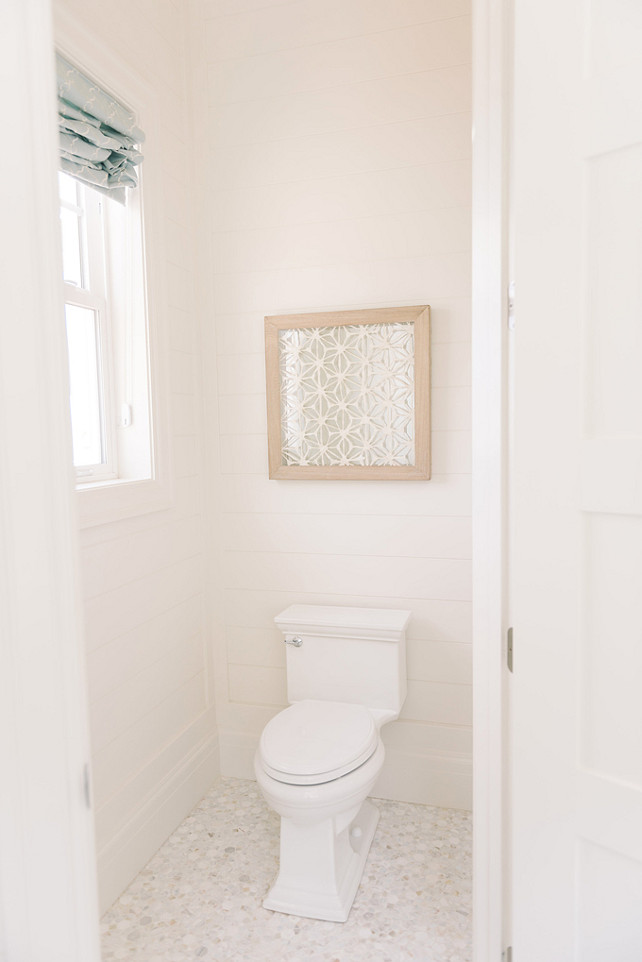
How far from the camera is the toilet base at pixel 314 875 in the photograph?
6.44 feet

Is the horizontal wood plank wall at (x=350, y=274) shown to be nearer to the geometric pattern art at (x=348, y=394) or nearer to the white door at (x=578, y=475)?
the geometric pattern art at (x=348, y=394)

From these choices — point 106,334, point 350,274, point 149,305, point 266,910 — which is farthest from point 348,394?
point 266,910

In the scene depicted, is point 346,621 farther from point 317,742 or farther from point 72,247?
point 72,247

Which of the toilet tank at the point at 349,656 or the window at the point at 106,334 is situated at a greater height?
the window at the point at 106,334

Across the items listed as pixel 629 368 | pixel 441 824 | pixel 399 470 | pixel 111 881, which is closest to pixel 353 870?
pixel 441 824

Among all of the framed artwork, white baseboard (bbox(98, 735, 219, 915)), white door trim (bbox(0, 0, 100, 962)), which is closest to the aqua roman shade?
the framed artwork

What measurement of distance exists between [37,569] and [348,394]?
1.68 m

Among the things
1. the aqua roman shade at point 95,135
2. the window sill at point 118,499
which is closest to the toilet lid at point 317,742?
the window sill at point 118,499

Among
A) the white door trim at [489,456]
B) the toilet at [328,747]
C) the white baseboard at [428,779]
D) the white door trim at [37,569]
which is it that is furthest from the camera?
the white baseboard at [428,779]

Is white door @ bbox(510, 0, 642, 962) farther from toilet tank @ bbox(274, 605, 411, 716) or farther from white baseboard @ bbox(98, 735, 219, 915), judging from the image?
white baseboard @ bbox(98, 735, 219, 915)

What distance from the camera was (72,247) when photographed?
2.11 m

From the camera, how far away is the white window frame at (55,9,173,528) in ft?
6.45

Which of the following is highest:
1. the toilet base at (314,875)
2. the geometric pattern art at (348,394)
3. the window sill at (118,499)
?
the geometric pattern art at (348,394)

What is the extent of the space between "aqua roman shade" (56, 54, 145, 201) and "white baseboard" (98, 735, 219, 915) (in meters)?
1.94
